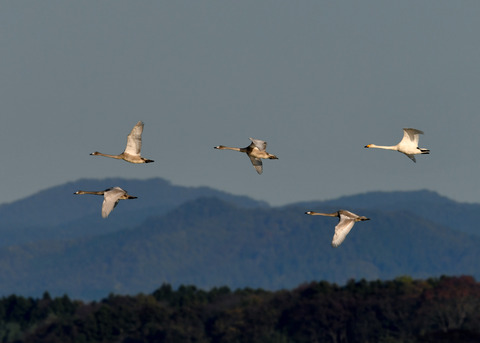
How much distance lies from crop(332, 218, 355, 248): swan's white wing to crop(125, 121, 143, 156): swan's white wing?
40.0 feet

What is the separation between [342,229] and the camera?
5100 cm

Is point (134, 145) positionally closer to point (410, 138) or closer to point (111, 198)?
point (111, 198)

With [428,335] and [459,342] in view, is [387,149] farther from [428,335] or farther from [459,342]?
[428,335]

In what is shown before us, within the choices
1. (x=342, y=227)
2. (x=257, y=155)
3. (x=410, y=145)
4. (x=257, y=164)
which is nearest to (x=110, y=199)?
(x=342, y=227)

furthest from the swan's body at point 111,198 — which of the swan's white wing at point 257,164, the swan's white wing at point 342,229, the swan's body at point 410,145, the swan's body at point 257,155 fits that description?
the swan's body at point 410,145

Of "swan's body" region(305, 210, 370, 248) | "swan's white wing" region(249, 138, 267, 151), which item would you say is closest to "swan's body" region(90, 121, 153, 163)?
"swan's white wing" region(249, 138, 267, 151)

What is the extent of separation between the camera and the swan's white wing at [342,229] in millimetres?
49256

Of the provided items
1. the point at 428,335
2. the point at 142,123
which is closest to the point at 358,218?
the point at 142,123

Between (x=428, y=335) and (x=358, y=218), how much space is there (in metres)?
141

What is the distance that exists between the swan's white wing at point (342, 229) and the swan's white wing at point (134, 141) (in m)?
12.2

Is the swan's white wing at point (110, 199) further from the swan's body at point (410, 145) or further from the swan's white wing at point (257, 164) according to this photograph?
the swan's body at point (410, 145)

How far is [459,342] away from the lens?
175875 mm

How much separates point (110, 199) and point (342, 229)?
9.69 m

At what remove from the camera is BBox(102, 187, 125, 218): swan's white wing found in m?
49.9
